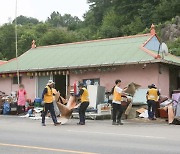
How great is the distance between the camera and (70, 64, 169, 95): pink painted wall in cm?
2150

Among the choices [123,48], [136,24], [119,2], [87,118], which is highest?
[119,2]

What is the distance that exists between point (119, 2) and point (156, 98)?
231ft

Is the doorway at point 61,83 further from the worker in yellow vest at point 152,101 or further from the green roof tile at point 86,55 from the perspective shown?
the worker in yellow vest at point 152,101

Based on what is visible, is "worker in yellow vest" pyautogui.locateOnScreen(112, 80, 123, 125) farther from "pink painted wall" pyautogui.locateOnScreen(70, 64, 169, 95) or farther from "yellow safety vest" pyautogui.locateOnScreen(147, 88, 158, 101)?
"pink painted wall" pyautogui.locateOnScreen(70, 64, 169, 95)

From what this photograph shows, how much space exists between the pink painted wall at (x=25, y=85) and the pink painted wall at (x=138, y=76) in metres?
4.92

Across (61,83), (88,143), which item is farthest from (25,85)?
(88,143)

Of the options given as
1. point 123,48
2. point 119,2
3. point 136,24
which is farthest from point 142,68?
point 119,2

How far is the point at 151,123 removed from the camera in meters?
17.4

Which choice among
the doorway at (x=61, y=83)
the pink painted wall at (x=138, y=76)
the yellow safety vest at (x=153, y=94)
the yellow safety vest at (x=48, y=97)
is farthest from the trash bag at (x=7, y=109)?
the yellow safety vest at (x=153, y=94)

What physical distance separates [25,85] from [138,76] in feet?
28.2

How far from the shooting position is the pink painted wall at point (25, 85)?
86.3 feet

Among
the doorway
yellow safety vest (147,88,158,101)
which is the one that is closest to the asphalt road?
yellow safety vest (147,88,158,101)

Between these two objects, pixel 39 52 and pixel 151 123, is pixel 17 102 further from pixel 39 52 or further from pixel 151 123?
pixel 151 123

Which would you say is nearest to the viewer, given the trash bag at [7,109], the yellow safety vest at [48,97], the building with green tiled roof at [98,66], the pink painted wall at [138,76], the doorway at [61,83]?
the yellow safety vest at [48,97]
